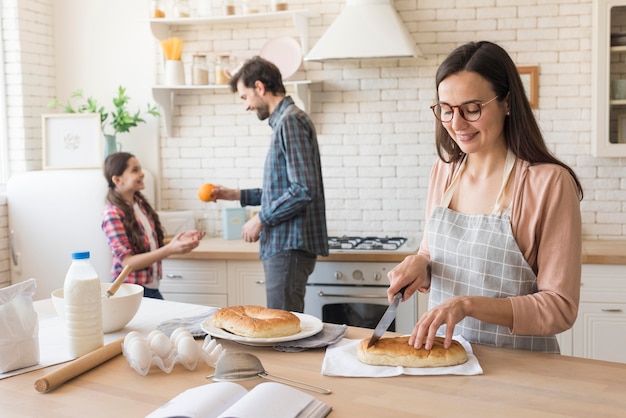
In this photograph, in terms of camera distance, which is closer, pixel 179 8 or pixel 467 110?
pixel 467 110

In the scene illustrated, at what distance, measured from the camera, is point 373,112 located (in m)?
4.62

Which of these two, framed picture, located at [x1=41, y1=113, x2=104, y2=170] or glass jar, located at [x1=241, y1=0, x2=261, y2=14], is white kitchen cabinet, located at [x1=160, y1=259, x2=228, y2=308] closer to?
framed picture, located at [x1=41, y1=113, x2=104, y2=170]

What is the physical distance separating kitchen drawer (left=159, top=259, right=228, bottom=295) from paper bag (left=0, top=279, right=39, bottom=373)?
2.39m

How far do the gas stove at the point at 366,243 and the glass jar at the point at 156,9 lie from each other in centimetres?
177

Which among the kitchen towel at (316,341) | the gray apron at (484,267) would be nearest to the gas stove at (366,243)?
the gray apron at (484,267)

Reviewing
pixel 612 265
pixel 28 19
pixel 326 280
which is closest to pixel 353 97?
pixel 326 280

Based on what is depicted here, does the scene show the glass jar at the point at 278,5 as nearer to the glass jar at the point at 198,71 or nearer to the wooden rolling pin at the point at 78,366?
the glass jar at the point at 198,71

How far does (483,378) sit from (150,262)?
2.26 m

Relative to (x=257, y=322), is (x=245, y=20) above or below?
above

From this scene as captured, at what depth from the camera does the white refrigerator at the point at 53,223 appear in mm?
4285

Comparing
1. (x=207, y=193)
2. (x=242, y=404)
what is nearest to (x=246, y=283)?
(x=207, y=193)

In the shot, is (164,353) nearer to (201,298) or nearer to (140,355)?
(140,355)

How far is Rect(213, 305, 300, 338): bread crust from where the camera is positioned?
195 centimetres

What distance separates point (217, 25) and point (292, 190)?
171cm
